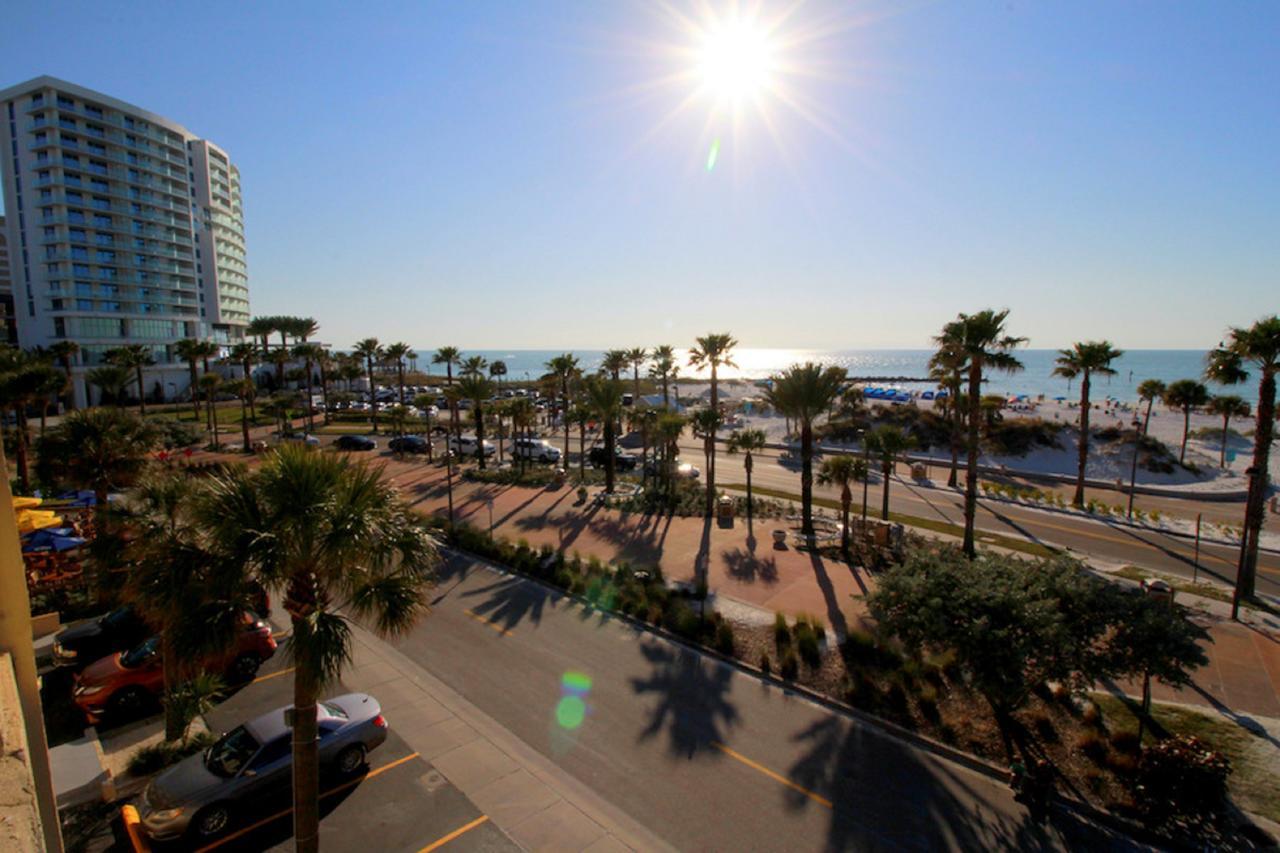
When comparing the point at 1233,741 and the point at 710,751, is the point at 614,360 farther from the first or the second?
the point at 1233,741

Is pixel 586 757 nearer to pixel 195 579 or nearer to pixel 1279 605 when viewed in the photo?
pixel 195 579

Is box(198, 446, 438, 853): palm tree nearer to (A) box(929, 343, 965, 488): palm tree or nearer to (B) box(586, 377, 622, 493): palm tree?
(A) box(929, 343, 965, 488): palm tree

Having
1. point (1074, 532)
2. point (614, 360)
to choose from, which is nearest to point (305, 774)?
point (1074, 532)

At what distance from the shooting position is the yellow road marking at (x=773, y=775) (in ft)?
36.7

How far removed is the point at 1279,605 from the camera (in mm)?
20438

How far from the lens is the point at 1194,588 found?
2169cm

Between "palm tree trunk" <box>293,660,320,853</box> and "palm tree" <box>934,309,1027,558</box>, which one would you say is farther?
"palm tree" <box>934,309,1027,558</box>

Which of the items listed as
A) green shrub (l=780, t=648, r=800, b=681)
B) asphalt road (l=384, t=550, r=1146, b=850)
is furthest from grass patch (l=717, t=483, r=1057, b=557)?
asphalt road (l=384, t=550, r=1146, b=850)

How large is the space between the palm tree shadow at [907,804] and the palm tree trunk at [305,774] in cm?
757

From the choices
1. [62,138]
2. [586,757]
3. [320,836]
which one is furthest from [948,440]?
[62,138]

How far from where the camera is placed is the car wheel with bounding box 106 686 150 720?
1359cm

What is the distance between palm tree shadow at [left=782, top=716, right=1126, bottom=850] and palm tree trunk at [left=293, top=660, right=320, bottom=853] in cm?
757

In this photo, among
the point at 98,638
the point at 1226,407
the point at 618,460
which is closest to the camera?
the point at 98,638

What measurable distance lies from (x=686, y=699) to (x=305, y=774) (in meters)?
8.37
